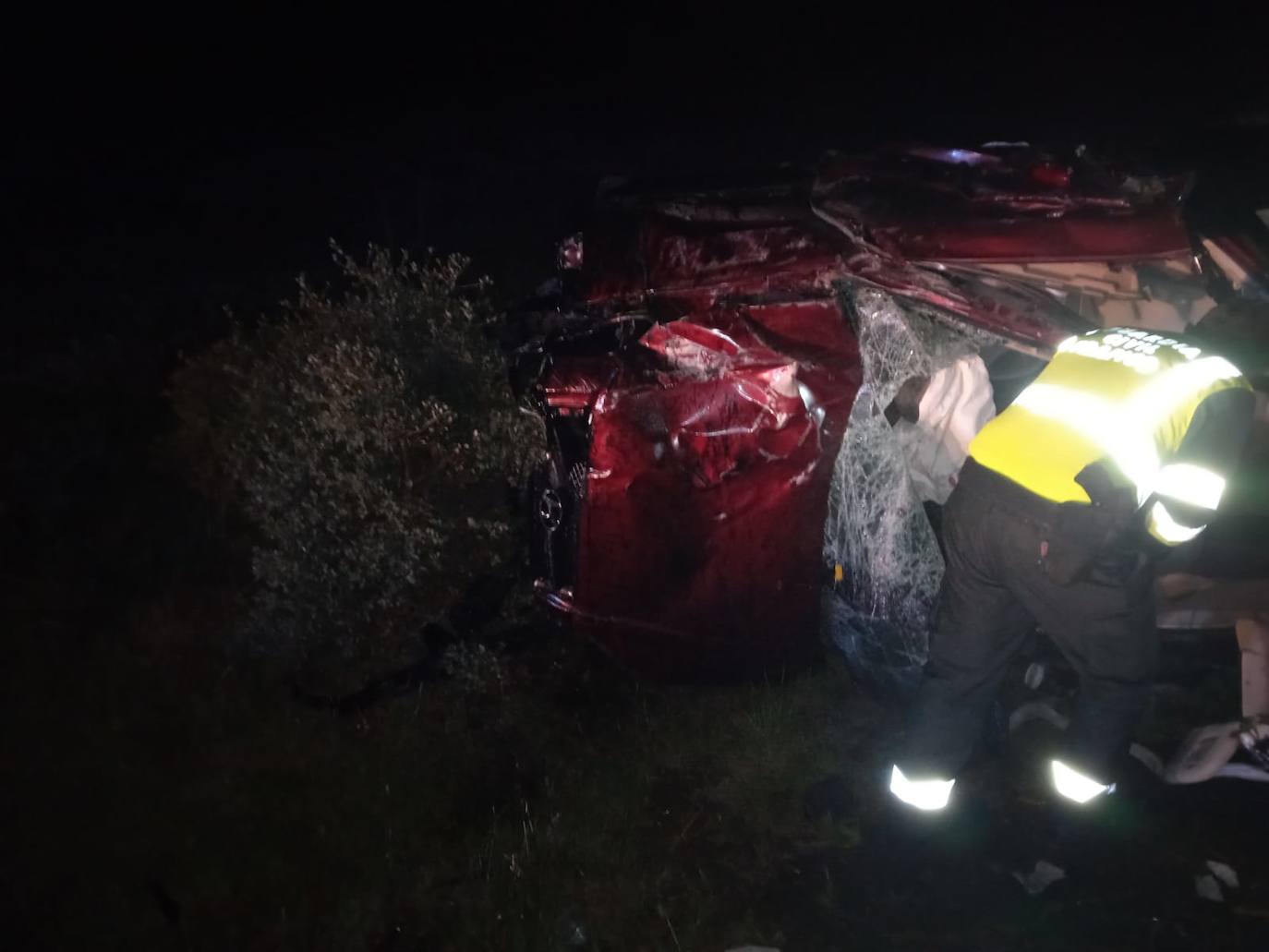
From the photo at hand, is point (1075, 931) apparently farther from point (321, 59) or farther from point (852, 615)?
point (321, 59)

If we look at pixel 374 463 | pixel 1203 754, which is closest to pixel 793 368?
pixel 374 463

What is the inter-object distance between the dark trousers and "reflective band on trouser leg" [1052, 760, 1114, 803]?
33 millimetres

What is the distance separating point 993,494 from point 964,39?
9943 mm

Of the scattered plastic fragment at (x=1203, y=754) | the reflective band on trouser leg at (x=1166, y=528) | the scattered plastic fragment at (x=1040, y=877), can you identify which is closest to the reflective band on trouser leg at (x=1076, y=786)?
the scattered plastic fragment at (x=1040, y=877)

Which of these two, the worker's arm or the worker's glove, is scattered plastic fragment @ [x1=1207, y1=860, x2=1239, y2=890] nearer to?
the worker's glove

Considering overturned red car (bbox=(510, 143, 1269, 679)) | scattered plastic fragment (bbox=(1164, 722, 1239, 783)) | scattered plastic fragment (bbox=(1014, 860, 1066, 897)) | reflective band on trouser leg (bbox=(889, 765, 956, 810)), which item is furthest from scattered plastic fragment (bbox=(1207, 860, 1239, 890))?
overturned red car (bbox=(510, 143, 1269, 679))

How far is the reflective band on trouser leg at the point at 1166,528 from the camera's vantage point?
2.49m

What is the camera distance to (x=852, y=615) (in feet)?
11.7

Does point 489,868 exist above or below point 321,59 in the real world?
below

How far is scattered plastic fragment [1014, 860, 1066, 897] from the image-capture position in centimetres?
289

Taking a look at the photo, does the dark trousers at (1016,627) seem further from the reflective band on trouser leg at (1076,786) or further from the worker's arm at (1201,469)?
the worker's arm at (1201,469)

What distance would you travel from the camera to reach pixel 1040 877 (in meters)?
2.93

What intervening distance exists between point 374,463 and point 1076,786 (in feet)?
9.29

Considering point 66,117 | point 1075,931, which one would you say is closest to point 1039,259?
point 1075,931
